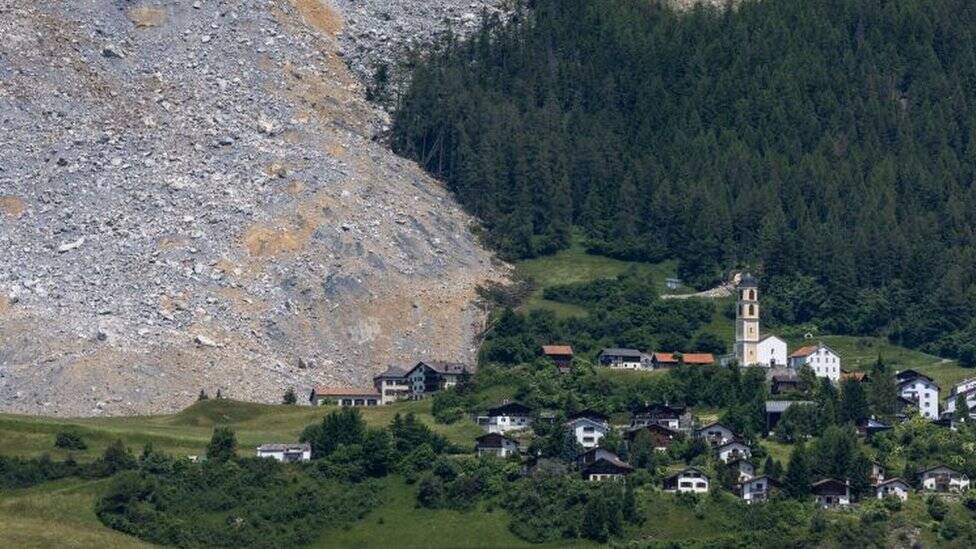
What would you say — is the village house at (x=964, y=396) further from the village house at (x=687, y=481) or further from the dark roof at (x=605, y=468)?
the dark roof at (x=605, y=468)

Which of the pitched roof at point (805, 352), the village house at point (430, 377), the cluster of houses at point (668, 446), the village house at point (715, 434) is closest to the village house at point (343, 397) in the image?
the village house at point (430, 377)

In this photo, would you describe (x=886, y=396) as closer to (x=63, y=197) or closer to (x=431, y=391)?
(x=431, y=391)

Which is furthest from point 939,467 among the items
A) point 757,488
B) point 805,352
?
point 805,352

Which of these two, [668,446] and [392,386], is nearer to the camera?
[668,446]

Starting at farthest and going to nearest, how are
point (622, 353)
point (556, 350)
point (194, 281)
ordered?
point (194, 281) < point (622, 353) < point (556, 350)

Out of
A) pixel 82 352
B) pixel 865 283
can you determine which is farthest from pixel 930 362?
pixel 82 352

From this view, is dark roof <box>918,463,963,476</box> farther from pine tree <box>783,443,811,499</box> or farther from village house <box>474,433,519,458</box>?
village house <box>474,433,519,458</box>

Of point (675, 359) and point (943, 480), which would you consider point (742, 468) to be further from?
point (675, 359)
